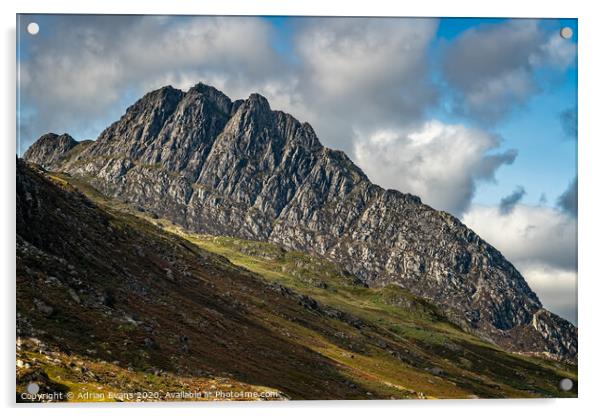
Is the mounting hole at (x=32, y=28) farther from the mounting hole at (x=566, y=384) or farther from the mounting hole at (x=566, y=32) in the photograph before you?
the mounting hole at (x=566, y=384)

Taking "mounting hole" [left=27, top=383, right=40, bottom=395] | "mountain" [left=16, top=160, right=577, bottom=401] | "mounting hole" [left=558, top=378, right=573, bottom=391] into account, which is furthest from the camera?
"mounting hole" [left=558, top=378, right=573, bottom=391]

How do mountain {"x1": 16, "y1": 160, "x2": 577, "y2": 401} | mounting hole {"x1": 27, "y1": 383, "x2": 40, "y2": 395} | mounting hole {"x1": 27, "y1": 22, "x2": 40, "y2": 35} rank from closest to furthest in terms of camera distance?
mounting hole {"x1": 27, "y1": 383, "x2": 40, "y2": 395} → mountain {"x1": 16, "y1": 160, "x2": 577, "y2": 401} → mounting hole {"x1": 27, "y1": 22, "x2": 40, "y2": 35}

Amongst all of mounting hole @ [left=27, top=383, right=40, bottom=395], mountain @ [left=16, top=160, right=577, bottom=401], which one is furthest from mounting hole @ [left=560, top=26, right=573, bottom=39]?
Result: mounting hole @ [left=27, top=383, right=40, bottom=395]

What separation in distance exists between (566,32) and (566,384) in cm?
2105

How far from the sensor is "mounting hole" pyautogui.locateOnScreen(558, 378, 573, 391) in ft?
114

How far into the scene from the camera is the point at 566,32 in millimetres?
36812

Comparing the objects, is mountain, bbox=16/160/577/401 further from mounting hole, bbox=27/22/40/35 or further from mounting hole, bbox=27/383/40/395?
mounting hole, bbox=27/22/40/35

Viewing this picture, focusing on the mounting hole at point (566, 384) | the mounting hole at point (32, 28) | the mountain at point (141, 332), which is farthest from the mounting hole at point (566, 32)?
the mounting hole at point (32, 28)

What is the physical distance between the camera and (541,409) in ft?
108

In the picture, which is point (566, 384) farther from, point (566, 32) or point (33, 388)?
point (33, 388)

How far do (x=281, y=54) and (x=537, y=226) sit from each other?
19710 millimetres

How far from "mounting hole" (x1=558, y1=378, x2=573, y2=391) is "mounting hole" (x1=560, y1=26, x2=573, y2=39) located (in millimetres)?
20547

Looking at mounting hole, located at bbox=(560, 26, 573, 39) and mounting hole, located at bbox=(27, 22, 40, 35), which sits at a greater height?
mounting hole, located at bbox=(560, 26, 573, 39)

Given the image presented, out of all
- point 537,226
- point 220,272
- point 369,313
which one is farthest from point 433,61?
point 369,313
